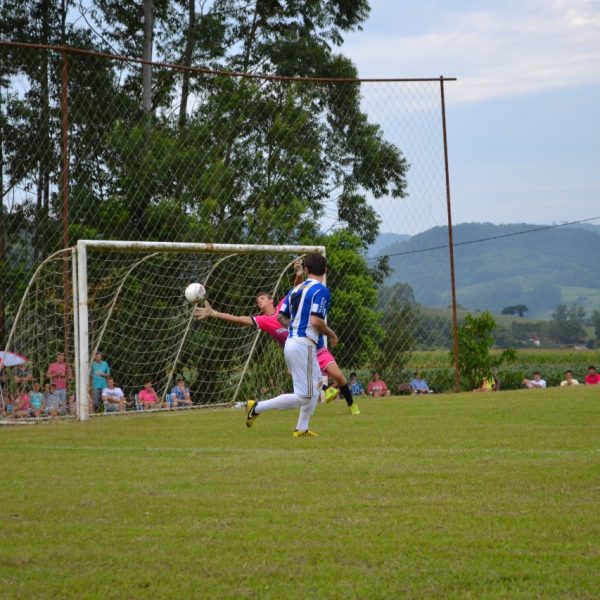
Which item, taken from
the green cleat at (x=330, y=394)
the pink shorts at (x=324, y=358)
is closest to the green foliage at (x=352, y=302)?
the green cleat at (x=330, y=394)

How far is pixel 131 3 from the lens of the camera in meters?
31.1

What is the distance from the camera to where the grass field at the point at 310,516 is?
481 cm

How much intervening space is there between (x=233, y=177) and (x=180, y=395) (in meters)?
6.75

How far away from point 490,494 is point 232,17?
92.6 feet

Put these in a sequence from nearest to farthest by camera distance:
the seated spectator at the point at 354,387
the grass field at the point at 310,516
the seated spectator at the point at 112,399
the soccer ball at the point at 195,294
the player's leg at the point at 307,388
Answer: the grass field at the point at 310,516 → the player's leg at the point at 307,388 → the soccer ball at the point at 195,294 → the seated spectator at the point at 112,399 → the seated spectator at the point at 354,387

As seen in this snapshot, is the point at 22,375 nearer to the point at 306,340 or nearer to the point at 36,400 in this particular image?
the point at 36,400

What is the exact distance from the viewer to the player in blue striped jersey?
11.4 metres

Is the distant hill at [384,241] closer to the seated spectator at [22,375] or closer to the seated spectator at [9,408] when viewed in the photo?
the seated spectator at [22,375]

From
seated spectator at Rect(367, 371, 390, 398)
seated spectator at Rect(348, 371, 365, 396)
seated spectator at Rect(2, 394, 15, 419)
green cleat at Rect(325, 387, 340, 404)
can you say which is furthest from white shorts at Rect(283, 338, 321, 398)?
seated spectator at Rect(367, 371, 390, 398)

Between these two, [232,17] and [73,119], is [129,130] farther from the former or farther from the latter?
[232,17]

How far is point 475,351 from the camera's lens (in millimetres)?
23031

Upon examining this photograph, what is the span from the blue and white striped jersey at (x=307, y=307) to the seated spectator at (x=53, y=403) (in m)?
6.01

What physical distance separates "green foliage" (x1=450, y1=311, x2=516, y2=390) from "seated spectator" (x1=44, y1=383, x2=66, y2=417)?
30.2ft

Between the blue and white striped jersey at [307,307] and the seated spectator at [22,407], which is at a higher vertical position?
the blue and white striped jersey at [307,307]
